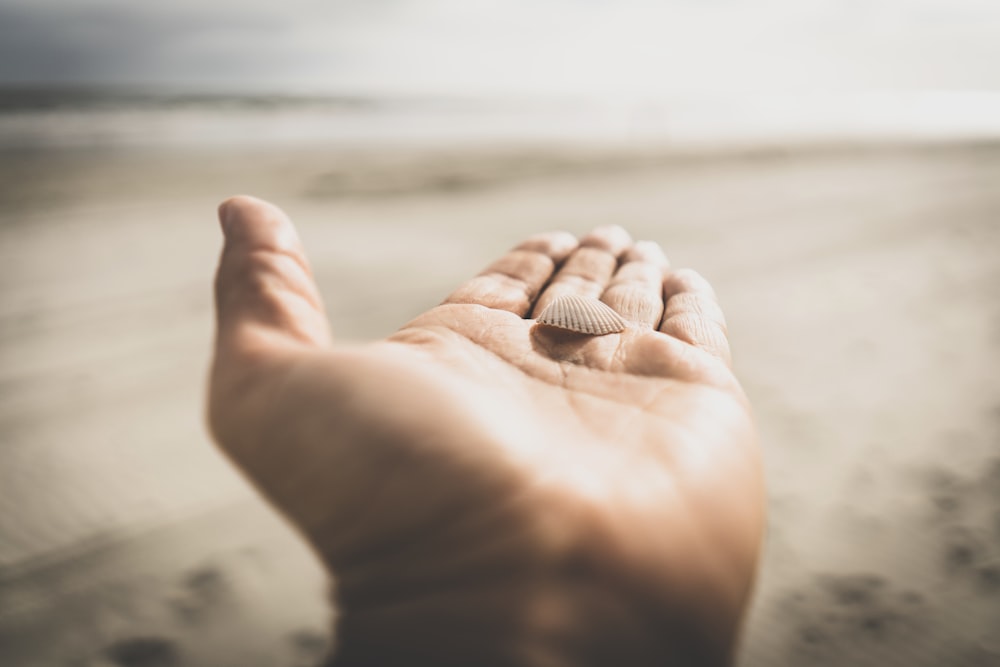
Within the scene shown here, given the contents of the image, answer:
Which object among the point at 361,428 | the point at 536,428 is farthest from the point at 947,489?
the point at 361,428

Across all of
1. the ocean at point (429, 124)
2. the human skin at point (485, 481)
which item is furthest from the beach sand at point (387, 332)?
the ocean at point (429, 124)

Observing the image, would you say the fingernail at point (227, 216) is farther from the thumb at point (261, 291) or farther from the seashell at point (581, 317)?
the seashell at point (581, 317)

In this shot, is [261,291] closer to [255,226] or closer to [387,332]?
[255,226]

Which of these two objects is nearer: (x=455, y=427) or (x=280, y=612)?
(x=455, y=427)

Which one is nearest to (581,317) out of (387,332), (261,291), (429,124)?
(261,291)

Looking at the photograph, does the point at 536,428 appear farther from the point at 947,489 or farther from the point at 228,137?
the point at 228,137

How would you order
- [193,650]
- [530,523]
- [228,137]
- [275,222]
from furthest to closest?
[228,137], [193,650], [275,222], [530,523]
